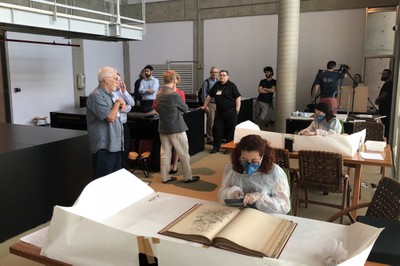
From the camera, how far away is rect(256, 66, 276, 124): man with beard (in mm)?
8453

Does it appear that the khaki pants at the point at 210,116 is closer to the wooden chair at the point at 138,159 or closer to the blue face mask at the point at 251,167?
the wooden chair at the point at 138,159

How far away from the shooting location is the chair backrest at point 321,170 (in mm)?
3268

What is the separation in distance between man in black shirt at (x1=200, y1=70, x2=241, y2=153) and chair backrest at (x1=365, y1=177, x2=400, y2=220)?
3.90 metres

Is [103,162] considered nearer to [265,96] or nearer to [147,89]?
[147,89]

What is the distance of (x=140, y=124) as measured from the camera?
5316 mm

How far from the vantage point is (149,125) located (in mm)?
5266

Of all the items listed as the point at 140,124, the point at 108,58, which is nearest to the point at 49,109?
the point at 108,58

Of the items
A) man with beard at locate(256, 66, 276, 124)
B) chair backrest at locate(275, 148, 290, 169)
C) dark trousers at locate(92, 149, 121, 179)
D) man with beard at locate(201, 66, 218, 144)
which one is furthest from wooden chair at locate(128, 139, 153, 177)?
man with beard at locate(256, 66, 276, 124)

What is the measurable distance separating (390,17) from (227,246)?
792 cm

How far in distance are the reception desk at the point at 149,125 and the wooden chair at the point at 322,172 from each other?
2.43 m

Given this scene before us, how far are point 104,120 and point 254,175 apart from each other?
1.70m

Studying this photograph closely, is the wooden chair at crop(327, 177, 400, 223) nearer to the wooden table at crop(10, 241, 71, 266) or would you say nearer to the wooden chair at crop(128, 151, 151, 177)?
the wooden table at crop(10, 241, 71, 266)

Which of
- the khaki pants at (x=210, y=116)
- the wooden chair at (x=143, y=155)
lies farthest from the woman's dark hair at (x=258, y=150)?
the khaki pants at (x=210, y=116)

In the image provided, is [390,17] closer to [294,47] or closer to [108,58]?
[294,47]
